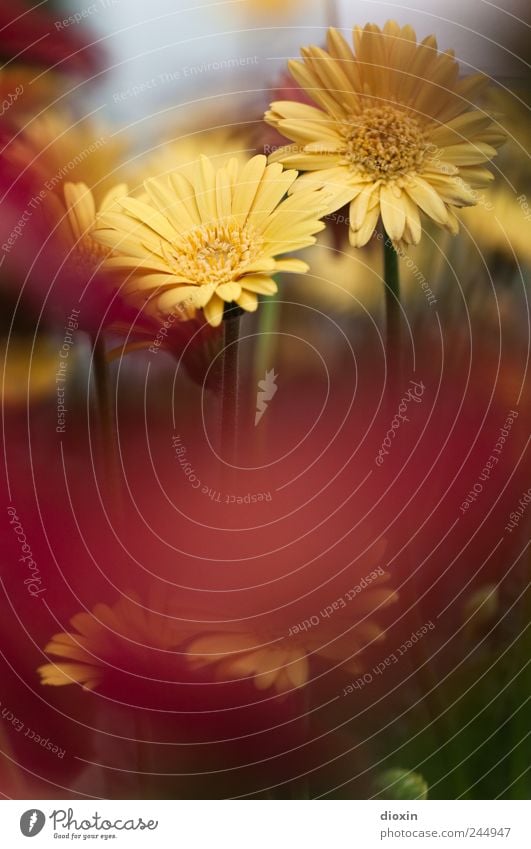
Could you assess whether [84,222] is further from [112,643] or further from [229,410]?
[112,643]

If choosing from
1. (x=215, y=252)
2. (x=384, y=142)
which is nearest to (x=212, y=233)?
(x=215, y=252)

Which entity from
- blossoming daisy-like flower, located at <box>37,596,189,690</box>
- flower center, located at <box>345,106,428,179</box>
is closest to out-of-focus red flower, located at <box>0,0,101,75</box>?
flower center, located at <box>345,106,428,179</box>

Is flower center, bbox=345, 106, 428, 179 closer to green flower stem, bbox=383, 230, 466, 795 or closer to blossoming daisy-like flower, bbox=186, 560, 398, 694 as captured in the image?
green flower stem, bbox=383, 230, 466, 795

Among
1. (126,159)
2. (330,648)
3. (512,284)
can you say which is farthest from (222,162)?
(330,648)

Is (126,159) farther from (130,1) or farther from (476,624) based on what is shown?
(476,624)
